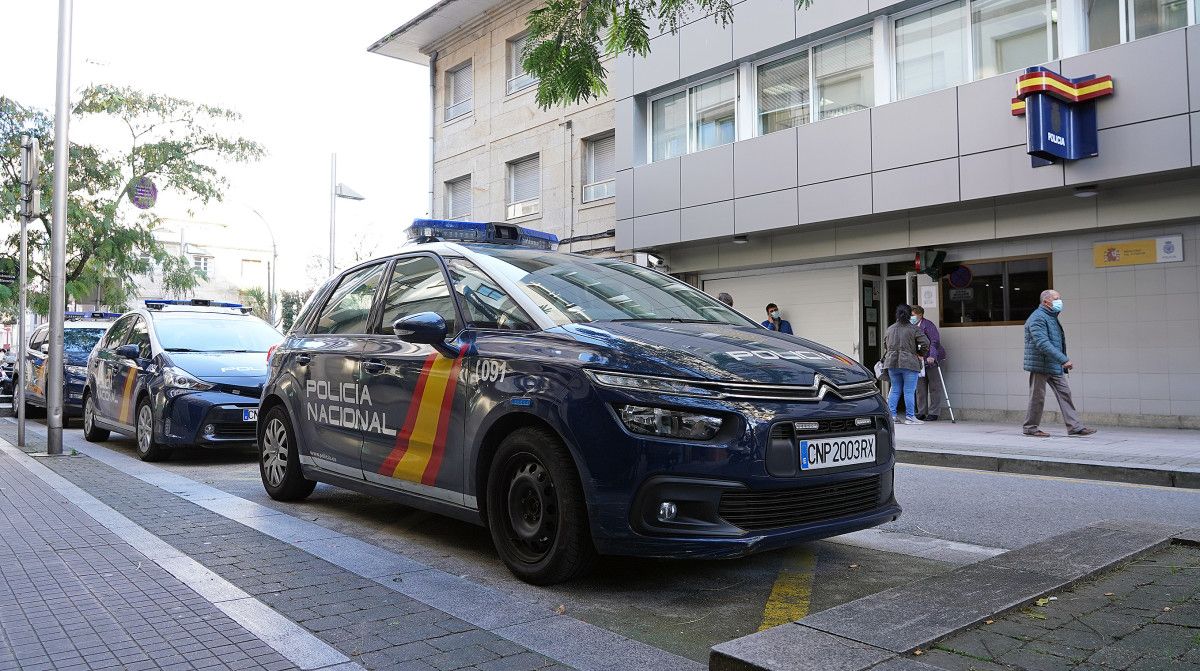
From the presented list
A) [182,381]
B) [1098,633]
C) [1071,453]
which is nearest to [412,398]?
[1098,633]

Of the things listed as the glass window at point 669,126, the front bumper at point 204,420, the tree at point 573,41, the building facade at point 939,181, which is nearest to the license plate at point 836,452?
the tree at point 573,41

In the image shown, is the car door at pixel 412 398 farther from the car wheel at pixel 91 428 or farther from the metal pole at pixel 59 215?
the car wheel at pixel 91 428

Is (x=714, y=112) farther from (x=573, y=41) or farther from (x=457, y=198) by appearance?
(x=573, y=41)

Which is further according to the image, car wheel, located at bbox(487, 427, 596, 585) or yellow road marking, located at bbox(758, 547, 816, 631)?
car wheel, located at bbox(487, 427, 596, 585)

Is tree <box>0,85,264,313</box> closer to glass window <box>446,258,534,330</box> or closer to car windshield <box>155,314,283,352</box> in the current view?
car windshield <box>155,314,283,352</box>

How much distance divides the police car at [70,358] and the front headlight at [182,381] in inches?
186

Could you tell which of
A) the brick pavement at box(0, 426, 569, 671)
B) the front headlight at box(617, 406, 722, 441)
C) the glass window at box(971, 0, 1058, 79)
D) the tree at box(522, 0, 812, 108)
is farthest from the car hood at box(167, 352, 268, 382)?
the glass window at box(971, 0, 1058, 79)

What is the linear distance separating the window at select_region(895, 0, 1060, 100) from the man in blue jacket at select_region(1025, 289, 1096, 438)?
3686 mm

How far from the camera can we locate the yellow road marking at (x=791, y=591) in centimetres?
368

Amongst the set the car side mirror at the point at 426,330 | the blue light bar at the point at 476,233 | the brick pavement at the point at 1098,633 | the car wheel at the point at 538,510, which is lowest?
the brick pavement at the point at 1098,633

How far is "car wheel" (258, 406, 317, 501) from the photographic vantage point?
6.18 meters

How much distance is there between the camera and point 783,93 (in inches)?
612

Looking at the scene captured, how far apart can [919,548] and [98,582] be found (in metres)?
4.04

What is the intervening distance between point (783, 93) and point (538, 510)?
42.2ft
